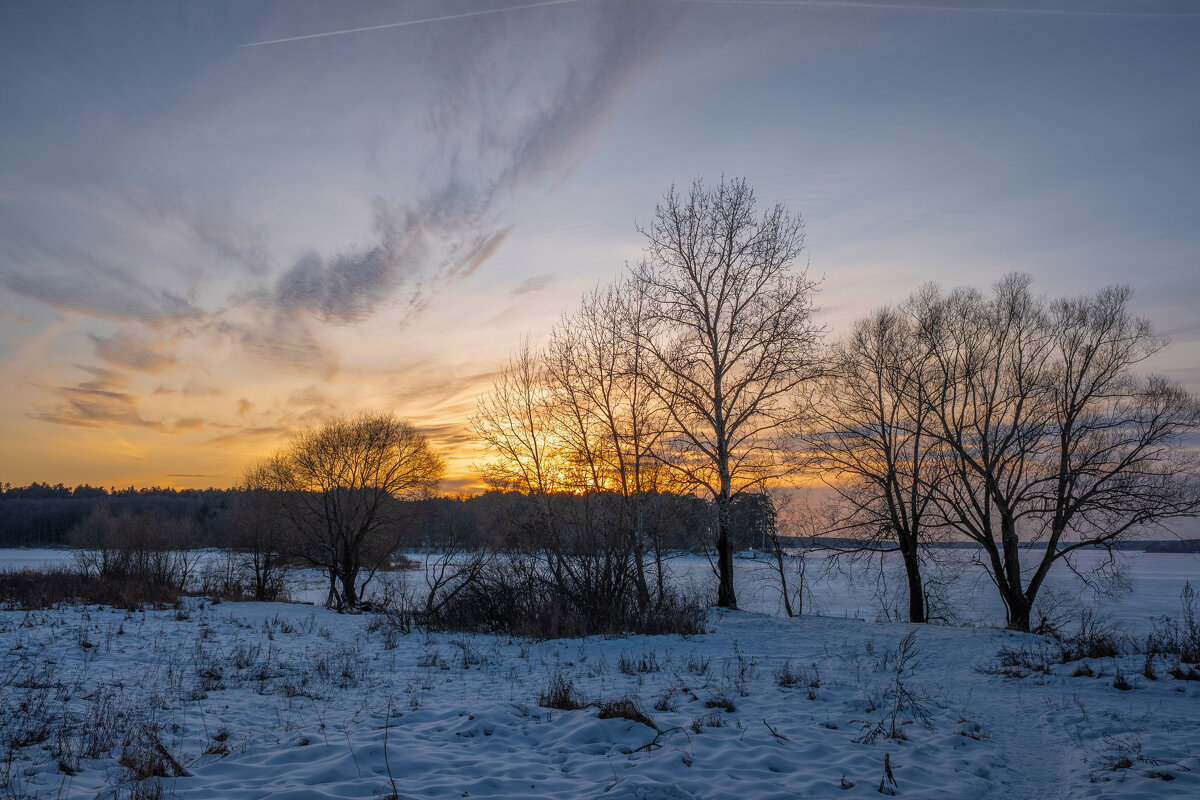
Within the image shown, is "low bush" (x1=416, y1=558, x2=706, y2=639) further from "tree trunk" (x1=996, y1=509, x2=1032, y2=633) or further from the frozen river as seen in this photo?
"tree trunk" (x1=996, y1=509, x2=1032, y2=633)

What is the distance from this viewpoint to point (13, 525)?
11712 centimetres

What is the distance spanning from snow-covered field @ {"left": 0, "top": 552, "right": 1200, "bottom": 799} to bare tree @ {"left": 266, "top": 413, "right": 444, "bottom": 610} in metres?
22.3

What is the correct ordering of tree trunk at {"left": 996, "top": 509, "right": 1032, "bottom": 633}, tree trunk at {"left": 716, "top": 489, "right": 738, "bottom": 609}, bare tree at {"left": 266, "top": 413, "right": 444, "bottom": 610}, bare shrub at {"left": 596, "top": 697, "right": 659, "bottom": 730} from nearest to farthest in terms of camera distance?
bare shrub at {"left": 596, "top": 697, "right": 659, "bottom": 730} < tree trunk at {"left": 716, "top": 489, "right": 738, "bottom": 609} < tree trunk at {"left": 996, "top": 509, "right": 1032, "bottom": 633} < bare tree at {"left": 266, "top": 413, "right": 444, "bottom": 610}

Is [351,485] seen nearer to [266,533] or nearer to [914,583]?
[266,533]

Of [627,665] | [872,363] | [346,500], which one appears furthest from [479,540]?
[346,500]

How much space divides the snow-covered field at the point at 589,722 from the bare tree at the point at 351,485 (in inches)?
876

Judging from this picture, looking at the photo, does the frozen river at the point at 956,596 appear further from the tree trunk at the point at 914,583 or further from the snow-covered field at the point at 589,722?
the snow-covered field at the point at 589,722

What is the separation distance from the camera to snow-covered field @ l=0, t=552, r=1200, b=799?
4.73 metres

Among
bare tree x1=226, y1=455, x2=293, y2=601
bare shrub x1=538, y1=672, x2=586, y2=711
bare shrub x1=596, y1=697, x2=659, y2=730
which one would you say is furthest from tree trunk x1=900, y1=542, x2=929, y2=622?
bare tree x1=226, y1=455, x2=293, y2=601

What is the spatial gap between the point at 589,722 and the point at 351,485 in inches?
1250

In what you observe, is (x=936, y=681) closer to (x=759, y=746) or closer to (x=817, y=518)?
(x=759, y=746)

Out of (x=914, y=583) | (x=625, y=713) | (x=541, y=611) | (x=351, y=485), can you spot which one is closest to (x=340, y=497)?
(x=351, y=485)

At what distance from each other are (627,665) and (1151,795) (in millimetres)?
6251

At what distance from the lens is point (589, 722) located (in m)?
6.15
